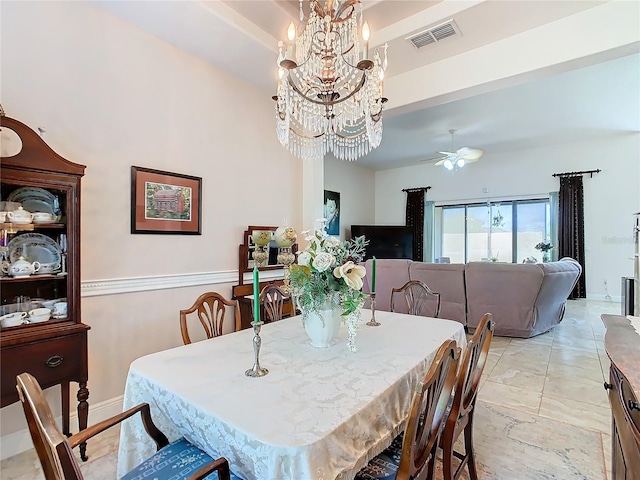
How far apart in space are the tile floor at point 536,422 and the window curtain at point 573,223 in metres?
3.48

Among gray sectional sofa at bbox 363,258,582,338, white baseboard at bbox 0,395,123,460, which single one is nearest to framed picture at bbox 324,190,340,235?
gray sectional sofa at bbox 363,258,582,338

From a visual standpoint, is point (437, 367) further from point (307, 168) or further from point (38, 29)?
point (307, 168)

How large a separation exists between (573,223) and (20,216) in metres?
8.40

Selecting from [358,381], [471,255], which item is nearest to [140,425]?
[358,381]

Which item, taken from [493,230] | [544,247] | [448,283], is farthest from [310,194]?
[493,230]

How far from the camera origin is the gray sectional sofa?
3.96 metres

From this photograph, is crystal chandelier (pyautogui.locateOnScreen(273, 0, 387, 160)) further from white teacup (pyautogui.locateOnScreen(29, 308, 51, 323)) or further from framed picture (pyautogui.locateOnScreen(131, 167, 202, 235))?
white teacup (pyautogui.locateOnScreen(29, 308, 51, 323))

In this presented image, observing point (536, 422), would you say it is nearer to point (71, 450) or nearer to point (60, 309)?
point (71, 450)

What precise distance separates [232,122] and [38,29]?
1462 millimetres

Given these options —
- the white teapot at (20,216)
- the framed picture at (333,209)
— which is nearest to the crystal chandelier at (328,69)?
the white teapot at (20,216)

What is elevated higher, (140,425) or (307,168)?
(307,168)

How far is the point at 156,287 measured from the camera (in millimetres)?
2594

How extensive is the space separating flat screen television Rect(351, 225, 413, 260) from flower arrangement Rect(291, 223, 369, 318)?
6254mm

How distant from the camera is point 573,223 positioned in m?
6.70
